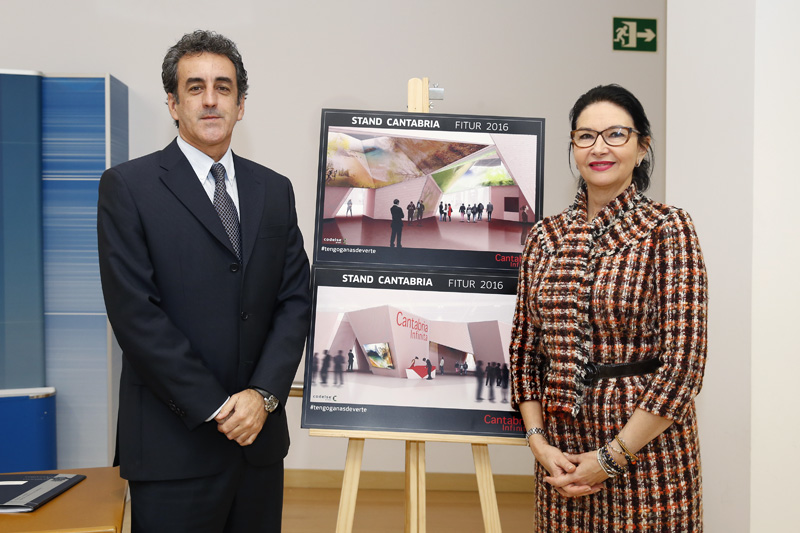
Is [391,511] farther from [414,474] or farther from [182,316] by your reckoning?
[182,316]

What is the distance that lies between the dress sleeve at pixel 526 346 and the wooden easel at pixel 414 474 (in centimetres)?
26

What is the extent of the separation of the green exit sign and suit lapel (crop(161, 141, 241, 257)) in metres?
3.23

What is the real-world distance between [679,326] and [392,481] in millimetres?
2889

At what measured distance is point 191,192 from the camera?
64.9 inches

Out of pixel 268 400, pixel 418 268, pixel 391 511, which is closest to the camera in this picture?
pixel 268 400

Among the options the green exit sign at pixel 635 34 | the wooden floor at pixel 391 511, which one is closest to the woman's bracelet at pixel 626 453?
the wooden floor at pixel 391 511

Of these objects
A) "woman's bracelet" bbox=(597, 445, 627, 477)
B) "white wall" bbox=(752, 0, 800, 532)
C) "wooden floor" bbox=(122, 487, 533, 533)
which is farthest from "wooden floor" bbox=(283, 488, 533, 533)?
"woman's bracelet" bbox=(597, 445, 627, 477)

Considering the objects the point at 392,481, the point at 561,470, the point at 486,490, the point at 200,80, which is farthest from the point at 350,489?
the point at 392,481

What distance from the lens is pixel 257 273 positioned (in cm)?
169

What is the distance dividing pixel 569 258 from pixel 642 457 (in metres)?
0.50

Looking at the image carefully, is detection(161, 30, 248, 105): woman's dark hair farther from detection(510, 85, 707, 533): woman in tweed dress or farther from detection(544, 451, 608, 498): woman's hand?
detection(544, 451, 608, 498): woman's hand

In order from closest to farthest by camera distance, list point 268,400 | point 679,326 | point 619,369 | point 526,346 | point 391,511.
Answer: point 679,326 < point 619,369 < point 268,400 < point 526,346 < point 391,511

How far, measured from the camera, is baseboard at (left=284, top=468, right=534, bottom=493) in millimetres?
3980

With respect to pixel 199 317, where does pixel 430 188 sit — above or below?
above
